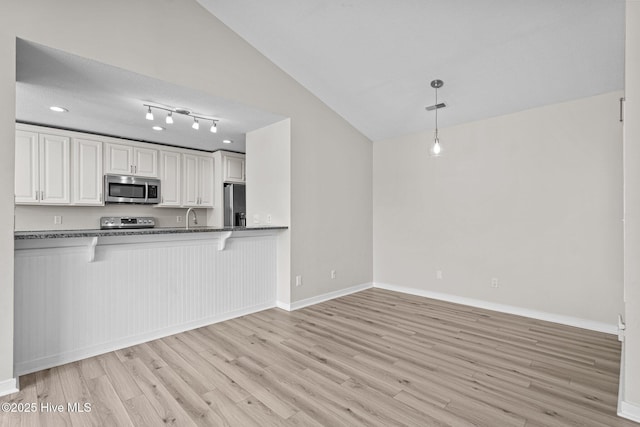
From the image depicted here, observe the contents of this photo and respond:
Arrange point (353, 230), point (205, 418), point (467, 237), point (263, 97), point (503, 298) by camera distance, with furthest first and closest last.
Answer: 1. point (353, 230)
2. point (467, 237)
3. point (503, 298)
4. point (263, 97)
5. point (205, 418)

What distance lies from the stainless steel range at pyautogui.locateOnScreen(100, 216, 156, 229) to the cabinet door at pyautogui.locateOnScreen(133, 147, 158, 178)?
77 cm

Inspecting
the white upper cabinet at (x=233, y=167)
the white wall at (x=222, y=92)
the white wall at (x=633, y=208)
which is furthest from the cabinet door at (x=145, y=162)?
the white wall at (x=633, y=208)

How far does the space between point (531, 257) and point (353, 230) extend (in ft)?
7.60

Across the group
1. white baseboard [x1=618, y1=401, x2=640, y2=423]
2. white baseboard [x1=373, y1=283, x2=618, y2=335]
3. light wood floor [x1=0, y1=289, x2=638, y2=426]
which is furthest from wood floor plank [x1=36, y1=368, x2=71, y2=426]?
white baseboard [x1=373, y1=283, x2=618, y2=335]

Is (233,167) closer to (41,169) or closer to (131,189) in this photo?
(131,189)

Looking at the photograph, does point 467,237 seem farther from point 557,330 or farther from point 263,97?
point 263,97

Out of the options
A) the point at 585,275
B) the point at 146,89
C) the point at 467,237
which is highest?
the point at 146,89

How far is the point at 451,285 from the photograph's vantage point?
14.0 feet

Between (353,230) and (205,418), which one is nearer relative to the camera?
(205,418)

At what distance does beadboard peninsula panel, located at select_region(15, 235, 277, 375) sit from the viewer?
2.35 m

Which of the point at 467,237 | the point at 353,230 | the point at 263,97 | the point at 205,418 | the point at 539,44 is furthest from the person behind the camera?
the point at 353,230

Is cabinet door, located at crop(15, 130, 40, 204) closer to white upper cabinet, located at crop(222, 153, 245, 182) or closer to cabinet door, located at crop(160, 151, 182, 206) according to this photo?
cabinet door, located at crop(160, 151, 182, 206)

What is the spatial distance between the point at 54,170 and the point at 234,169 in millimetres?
2540

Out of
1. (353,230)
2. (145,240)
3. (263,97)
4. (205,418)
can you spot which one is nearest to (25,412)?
(205,418)
